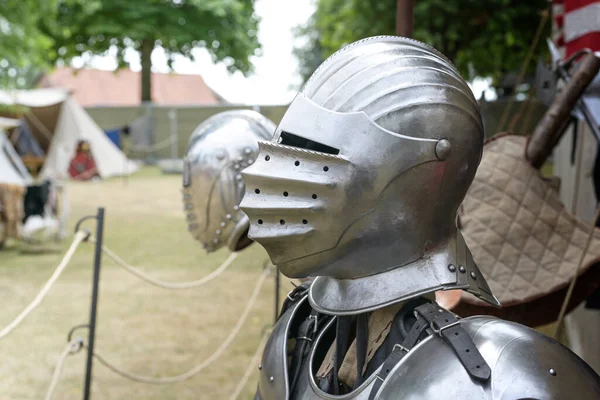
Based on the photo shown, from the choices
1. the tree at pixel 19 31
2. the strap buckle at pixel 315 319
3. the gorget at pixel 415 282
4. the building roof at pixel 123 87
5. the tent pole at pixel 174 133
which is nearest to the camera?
the gorget at pixel 415 282

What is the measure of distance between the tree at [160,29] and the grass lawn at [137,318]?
11129 mm

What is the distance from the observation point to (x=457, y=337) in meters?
1.09

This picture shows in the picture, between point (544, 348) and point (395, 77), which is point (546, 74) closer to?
point (395, 77)

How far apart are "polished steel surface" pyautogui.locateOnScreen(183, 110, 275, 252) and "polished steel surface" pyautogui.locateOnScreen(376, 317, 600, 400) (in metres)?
1.39

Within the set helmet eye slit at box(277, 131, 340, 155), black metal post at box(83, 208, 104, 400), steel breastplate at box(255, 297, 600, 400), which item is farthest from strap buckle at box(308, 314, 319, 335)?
black metal post at box(83, 208, 104, 400)

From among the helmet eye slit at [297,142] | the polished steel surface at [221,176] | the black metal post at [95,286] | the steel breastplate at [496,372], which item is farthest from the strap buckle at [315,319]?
the black metal post at [95,286]

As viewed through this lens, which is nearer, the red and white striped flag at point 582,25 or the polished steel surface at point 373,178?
the polished steel surface at point 373,178

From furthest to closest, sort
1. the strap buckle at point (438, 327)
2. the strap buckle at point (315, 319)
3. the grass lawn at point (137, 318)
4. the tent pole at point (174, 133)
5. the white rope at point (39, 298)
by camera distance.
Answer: the tent pole at point (174, 133) < the grass lawn at point (137, 318) < the white rope at point (39, 298) < the strap buckle at point (315, 319) < the strap buckle at point (438, 327)

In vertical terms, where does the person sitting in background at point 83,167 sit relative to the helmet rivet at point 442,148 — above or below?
below

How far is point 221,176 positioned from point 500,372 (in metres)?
1.63

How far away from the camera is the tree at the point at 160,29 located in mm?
17672

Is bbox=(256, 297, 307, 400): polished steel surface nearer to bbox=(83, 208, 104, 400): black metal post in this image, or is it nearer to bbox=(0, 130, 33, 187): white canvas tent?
bbox=(83, 208, 104, 400): black metal post

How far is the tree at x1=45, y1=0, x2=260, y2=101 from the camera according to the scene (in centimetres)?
1767

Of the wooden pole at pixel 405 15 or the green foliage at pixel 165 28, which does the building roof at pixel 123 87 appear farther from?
the wooden pole at pixel 405 15
